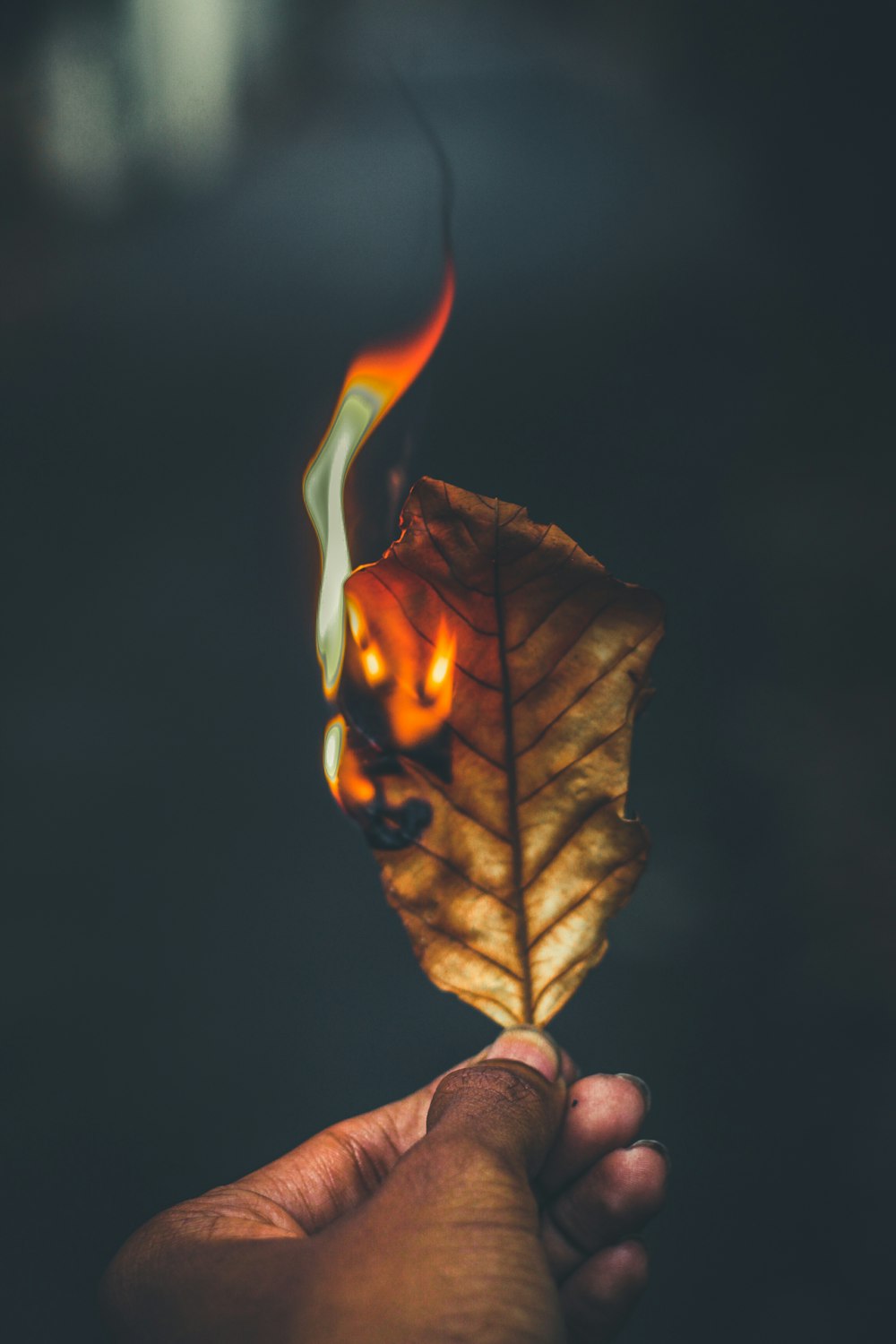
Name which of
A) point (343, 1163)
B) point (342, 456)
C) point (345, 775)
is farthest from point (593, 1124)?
point (342, 456)

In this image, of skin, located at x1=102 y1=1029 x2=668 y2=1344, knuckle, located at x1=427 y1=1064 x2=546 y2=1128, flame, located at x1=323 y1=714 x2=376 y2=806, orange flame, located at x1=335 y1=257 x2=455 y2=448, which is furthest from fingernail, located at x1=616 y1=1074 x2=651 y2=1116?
orange flame, located at x1=335 y1=257 x2=455 y2=448

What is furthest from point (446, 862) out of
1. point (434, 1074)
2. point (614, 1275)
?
point (434, 1074)

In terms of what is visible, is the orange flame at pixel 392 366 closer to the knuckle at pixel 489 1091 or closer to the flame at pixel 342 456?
the flame at pixel 342 456

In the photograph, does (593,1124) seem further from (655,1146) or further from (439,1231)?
(439,1231)

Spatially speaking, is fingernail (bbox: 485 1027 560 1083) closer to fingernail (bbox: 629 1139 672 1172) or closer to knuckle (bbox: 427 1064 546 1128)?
knuckle (bbox: 427 1064 546 1128)

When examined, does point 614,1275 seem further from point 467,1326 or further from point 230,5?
point 230,5

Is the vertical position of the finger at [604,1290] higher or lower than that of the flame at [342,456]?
lower

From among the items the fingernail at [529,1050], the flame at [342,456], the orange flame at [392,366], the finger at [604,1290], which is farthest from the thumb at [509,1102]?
the orange flame at [392,366]
